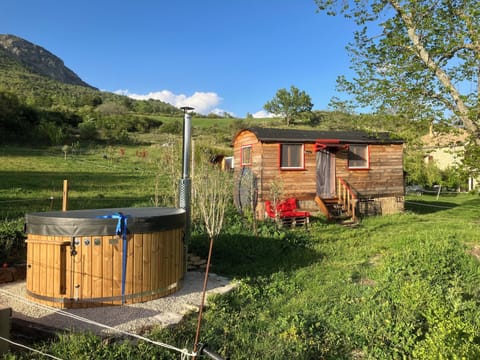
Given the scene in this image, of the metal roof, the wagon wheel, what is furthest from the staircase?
the wagon wheel

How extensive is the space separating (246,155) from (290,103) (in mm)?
51509

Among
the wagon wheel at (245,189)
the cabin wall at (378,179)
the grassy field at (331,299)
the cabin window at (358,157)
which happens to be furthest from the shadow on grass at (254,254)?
the cabin window at (358,157)

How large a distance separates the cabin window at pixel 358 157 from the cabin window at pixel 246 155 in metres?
4.15

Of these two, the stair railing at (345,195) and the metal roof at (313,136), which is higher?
the metal roof at (313,136)

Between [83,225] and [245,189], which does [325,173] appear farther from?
[83,225]

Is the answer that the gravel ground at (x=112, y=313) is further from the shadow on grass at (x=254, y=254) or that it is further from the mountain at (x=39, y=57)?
the mountain at (x=39, y=57)

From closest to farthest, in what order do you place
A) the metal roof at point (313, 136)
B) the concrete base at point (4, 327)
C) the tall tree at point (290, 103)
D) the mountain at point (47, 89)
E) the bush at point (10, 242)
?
1. the concrete base at point (4, 327)
2. the bush at point (10, 242)
3. the metal roof at point (313, 136)
4. the mountain at point (47, 89)
5. the tall tree at point (290, 103)

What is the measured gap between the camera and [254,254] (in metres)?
8.27

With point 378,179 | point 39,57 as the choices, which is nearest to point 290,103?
point 378,179

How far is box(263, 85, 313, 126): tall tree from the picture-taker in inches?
2494

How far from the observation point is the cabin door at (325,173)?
14.1 meters

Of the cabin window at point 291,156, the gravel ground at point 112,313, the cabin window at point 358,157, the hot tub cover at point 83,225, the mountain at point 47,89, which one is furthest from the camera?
the mountain at point 47,89

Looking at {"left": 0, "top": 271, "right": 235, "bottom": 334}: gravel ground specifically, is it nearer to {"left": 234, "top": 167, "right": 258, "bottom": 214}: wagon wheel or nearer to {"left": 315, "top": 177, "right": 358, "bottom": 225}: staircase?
{"left": 234, "top": 167, "right": 258, "bottom": 214}: wagon wheel

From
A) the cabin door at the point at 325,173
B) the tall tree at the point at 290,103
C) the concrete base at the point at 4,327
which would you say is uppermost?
the tall tree at the point at 290,103
